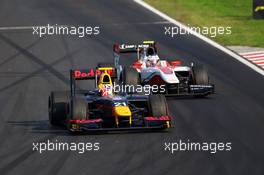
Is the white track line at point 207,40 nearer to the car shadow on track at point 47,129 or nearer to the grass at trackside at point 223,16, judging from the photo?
the grass at trackside at point 223,16

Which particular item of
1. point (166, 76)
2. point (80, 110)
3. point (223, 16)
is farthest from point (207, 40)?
point (80, 110)

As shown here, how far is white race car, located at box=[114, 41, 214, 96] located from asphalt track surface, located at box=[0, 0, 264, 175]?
45 centimetres

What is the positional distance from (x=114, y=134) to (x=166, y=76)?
5109 mm

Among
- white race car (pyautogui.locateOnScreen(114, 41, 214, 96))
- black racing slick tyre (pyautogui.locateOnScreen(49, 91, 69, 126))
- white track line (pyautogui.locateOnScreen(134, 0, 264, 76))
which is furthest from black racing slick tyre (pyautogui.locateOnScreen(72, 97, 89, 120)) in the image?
white track line (pyautogui.locateOnScreen(134, 0, 264, 76))

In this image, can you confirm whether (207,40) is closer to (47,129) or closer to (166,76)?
(166,76)

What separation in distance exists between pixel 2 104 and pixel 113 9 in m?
20.1

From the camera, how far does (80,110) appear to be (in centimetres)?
2475

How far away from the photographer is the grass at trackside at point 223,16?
41.1 metres

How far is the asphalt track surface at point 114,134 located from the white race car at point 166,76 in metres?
0.45

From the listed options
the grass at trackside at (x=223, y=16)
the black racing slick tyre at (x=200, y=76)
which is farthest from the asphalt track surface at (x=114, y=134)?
the grass at trackside at (x=223, y=16)

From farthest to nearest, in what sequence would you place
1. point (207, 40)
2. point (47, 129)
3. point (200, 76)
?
point (207, 40) < point (200, 76) < point (47, 129)

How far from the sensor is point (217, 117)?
27062 mm

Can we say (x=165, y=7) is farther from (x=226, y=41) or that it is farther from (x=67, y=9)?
(x=226, y=41)

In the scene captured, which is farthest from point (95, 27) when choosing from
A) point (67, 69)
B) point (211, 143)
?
point (211, 143)
